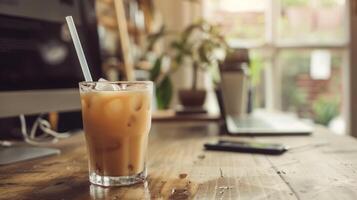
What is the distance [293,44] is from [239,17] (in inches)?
20.1

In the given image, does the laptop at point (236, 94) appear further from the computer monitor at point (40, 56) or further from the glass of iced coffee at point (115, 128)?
the glass of iced coffee at point (115, 128)

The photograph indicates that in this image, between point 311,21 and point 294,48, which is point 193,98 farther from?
point 311,21

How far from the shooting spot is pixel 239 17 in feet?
12.2

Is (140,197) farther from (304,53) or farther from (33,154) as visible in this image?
(304,53)

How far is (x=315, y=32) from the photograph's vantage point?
11.9ft

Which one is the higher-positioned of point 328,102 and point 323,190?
point 323,190

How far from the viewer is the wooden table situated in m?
0.55

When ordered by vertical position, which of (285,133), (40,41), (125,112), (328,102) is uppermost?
(40,41)

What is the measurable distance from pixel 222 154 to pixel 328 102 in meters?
3.07

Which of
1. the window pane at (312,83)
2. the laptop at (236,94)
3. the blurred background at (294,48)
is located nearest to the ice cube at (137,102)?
the laptop at (236,94)

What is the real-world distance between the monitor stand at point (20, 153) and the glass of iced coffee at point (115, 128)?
24 cm

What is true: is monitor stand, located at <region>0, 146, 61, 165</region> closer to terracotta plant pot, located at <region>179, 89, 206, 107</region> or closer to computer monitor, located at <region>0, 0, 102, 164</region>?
computer monitor, located at <region>0, 0, 102, 164</region>

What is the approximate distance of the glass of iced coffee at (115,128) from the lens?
2.03ft

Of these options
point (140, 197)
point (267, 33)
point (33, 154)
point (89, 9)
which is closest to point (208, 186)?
point (140, 197)
